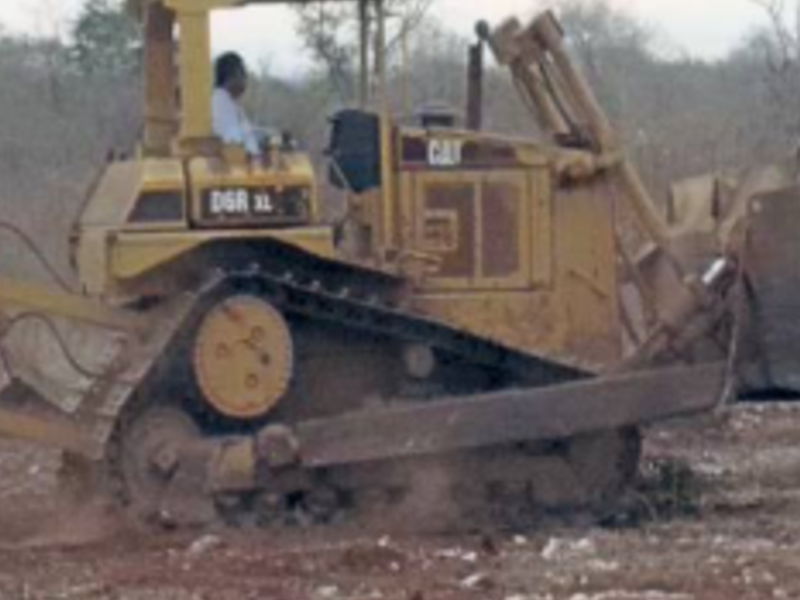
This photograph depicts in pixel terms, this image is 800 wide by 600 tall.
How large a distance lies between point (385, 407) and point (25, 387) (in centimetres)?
178

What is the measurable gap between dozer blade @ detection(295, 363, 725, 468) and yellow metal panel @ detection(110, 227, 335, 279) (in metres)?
0.91

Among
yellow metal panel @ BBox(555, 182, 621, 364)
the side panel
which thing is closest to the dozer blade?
yellow metal panel @ BBox(555, 182, 621, 364)

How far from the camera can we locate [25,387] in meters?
15.3

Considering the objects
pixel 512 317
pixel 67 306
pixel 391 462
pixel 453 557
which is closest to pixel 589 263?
pixel 512 317

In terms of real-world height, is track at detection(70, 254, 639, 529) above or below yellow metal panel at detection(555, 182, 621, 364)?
below

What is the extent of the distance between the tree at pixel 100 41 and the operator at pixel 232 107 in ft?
60.9

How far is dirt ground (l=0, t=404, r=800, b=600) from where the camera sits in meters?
12.8

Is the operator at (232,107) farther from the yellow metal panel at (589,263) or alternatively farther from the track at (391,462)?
the yellow metal panel at (589,263)

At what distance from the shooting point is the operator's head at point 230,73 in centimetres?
1530

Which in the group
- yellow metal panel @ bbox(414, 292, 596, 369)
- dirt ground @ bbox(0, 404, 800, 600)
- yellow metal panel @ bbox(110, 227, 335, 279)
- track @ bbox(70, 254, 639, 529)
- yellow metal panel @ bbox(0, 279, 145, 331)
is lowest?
dirt ground @ bbox(0, 404, 800, 600)

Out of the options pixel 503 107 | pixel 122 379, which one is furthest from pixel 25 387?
pixel 503 107

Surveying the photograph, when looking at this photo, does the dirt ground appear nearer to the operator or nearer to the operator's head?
the operator

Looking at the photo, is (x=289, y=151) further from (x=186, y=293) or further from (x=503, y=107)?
(x=503, y=107)

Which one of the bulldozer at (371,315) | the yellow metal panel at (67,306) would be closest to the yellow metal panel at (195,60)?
the bulldozer at (371,315)
